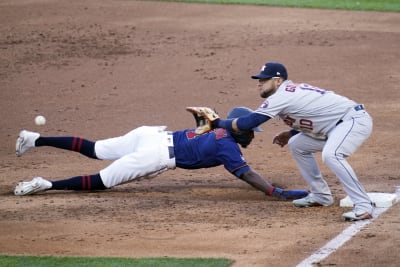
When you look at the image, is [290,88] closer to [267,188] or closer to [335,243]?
[267,188]

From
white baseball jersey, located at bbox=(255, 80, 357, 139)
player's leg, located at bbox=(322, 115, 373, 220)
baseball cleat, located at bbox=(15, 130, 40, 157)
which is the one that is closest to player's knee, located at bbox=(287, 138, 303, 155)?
white baseball jersey, located at bbox=(255, 80, 357, 139)

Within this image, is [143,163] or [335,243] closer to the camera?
[335,243]

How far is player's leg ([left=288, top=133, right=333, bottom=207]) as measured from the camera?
34.0 ft

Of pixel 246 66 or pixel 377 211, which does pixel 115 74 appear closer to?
pixel 246 66

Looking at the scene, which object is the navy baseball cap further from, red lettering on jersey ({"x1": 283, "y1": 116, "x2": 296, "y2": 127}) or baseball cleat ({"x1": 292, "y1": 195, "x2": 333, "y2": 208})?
baseball cleat ({"x1": 292, "y1": 195, "x2": 333, "y2": 208})

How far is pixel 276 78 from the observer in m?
10.1

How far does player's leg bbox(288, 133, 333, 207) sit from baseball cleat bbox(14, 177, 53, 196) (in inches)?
97.6

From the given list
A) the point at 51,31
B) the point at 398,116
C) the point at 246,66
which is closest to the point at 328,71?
the point at 246,66

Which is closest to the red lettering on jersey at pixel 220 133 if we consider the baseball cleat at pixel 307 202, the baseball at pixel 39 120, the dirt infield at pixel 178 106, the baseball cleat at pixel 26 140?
the dirt infield at pixel 178 106

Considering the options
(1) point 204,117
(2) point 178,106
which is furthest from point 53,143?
(2) point 178,106

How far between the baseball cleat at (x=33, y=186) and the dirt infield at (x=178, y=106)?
0.36 feet

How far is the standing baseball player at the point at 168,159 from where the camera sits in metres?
10.7

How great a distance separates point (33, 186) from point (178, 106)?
422cm

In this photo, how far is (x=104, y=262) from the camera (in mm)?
8789
